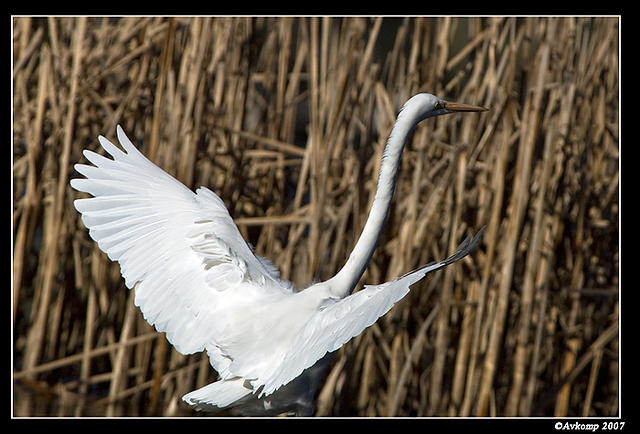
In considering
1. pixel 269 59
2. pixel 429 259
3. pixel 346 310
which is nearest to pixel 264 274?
pixel 346 310

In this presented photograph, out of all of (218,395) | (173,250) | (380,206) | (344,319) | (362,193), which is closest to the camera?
(344,319)

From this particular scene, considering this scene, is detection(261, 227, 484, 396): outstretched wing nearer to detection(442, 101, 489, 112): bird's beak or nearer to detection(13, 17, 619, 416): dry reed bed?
detection(442, 101, 489, 112): bird's beak

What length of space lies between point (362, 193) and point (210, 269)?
0.85 meters

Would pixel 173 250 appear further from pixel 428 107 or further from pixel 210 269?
pixel 428 107

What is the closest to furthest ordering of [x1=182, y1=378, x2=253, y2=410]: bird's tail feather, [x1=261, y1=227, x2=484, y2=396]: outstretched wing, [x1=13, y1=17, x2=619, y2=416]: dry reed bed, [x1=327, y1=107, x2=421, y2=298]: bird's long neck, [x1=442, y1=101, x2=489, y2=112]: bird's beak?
[x1=261, y1=227, x2=484, y2=396]: outstretched wing, [x1=182, y1=378, x2=253, y2=410]: bird's tail feather, [x1=327, y1=107, x2=421, y2=298]: bird's long neck, [x1=442, y1=101, x2=489, y2=112]: bird's beak, [x1=13, y1=17, x2=619, y2=416]: dry reed bed

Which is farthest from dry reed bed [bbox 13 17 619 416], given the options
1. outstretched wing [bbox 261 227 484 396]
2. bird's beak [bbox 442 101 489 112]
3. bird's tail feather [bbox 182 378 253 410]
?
outstretched wing [bbox 261 227 484 396]

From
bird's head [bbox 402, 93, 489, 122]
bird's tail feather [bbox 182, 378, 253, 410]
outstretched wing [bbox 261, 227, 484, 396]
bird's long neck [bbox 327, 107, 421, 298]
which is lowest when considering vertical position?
bird's tail feather [bbox 182, 378, 253, 410]

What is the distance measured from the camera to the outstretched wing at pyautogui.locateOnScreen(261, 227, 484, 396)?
1442 mm

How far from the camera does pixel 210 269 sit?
208 cm

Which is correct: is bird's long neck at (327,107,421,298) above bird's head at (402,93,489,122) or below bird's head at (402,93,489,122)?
below

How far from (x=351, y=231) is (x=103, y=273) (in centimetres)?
102

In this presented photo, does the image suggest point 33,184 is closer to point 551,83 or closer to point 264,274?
point 264,274

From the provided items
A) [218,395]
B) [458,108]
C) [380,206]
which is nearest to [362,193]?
[458,108]

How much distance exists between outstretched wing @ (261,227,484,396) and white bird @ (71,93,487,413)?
55mm
